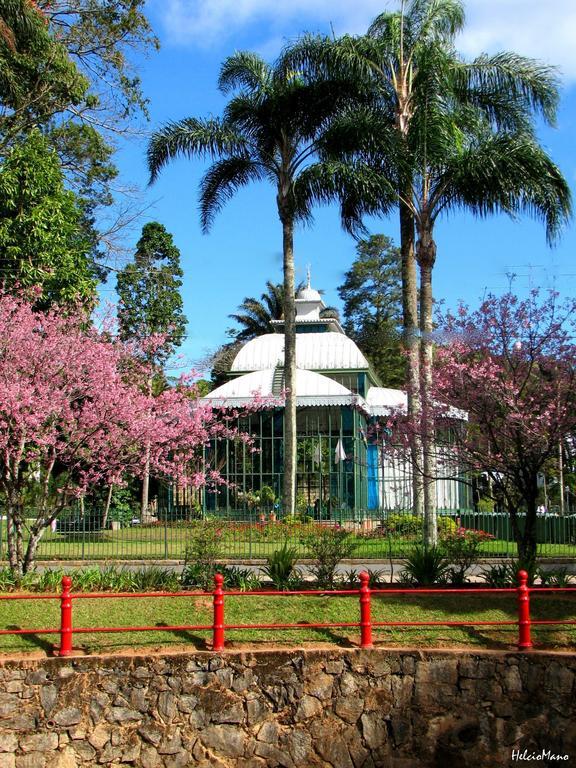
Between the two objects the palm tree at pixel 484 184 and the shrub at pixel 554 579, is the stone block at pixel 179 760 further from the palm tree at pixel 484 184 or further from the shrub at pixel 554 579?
the palm tree at pixel 484 184

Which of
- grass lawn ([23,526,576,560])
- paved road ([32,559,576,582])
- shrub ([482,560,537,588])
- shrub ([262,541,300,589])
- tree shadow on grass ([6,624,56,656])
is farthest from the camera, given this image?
grass lawn ([23,526,576,560])

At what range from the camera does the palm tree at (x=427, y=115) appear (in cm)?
1936

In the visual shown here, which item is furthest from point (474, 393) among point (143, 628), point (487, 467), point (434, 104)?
point (434, 104)

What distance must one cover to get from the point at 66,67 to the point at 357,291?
38.9 meters

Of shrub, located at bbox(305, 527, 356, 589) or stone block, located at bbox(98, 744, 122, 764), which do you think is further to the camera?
shrub, located at bbox(305, 527, 356, 589)

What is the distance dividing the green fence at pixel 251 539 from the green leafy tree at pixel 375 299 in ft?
120

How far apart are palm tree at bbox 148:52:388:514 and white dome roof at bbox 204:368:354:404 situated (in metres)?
4.90

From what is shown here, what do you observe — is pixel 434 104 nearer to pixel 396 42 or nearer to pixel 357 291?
pixel 396 42

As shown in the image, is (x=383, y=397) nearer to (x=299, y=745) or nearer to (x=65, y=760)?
(x=299, y=745)

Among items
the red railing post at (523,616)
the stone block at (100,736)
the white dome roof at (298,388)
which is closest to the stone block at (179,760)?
the stone block at (100,736)

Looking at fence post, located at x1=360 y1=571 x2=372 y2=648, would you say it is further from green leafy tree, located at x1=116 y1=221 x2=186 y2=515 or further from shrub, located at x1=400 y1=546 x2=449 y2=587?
green leafy tree, located at x1=116 y1=221 x2=186 y2=515

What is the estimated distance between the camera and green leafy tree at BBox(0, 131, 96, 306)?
20.6m

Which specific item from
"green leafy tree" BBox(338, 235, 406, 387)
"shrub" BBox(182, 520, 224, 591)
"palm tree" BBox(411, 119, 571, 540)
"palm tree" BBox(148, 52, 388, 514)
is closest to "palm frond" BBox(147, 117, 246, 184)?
"palm tree" BBox(148, 52, 388, 514)

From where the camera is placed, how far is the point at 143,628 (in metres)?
9.84
